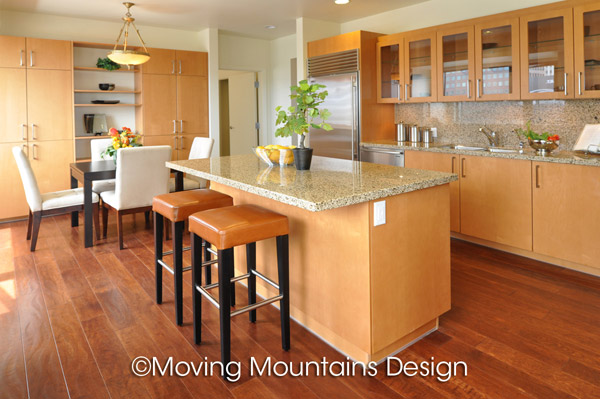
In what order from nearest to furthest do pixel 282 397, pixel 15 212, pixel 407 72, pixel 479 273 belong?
1. pixel 282 397
2. pixel 479 273
3. pixel 407 72
4. pixel 15 212

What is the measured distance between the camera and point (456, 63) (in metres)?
4.29

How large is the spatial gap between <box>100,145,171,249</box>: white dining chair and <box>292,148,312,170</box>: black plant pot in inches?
74.0

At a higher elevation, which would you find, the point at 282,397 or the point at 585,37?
the point at 585,37

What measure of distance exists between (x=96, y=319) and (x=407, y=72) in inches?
151

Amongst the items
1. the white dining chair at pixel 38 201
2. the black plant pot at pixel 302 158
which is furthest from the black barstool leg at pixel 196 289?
the white dining chair at pixel 38 201

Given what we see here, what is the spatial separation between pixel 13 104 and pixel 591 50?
588 centimetres

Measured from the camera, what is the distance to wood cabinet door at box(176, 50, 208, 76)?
6350mm

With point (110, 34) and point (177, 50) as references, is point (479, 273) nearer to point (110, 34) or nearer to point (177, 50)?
point (177, 50)

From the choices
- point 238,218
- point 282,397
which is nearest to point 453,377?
point 282,397

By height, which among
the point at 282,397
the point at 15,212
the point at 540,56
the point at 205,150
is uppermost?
the point at 540,56

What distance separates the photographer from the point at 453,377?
2002 millimetres

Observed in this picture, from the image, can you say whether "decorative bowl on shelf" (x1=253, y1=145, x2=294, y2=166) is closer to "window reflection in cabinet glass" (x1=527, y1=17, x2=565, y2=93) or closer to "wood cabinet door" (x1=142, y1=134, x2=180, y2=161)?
"window reflection in cabinet glass" (x1=527, y1=17, x2=565, y2=93)

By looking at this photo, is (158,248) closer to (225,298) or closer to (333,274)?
(225,298)

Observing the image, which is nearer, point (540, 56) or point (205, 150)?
point (540, 56)
